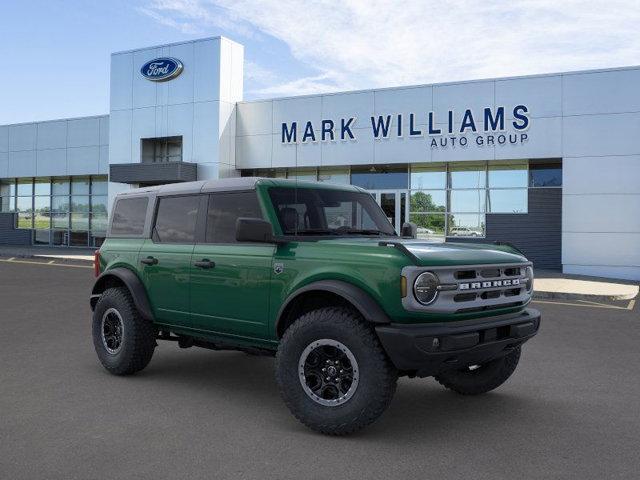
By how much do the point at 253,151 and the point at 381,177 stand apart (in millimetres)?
5550

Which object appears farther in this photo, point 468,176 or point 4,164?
point 4,164

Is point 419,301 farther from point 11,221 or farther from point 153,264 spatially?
point 11,221

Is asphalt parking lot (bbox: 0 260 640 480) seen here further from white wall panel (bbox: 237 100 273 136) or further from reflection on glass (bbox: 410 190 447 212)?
white wall panel (bbox: 237 100 273 136)

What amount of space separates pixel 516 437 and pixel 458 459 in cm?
72

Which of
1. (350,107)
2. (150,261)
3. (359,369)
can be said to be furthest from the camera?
(350,107)

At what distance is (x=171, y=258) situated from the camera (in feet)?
20.4

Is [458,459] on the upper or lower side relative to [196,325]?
lower

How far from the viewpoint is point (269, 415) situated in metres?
5.30

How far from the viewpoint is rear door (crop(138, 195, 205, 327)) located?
610 centimetres

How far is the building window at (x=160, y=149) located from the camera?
1152 inches

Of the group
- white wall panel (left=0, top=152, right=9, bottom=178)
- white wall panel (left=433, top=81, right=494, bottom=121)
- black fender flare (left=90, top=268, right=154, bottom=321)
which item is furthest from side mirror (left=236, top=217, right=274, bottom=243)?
white wall panel (left=0, top=152, right=9, bottom=178)

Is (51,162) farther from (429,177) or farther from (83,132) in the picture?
(429,177)

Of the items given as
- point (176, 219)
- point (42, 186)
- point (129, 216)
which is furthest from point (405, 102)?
point (42, 186)

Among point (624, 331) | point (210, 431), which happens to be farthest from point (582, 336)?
point (210, 431)
